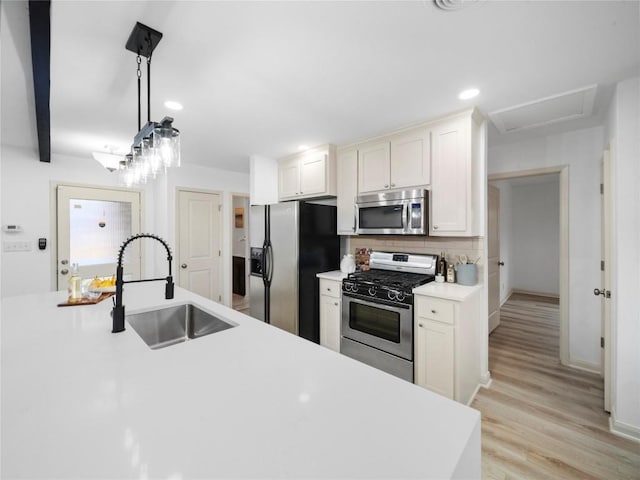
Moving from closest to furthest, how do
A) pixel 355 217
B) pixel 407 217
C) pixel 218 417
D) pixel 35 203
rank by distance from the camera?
pixel 218 417 → pixel 407 217 → pixel 355 217 → pixel 35 203

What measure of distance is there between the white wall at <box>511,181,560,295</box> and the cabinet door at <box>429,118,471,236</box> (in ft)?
15.3

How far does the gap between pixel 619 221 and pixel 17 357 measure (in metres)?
3.33

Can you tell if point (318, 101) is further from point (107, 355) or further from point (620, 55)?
point (107, 355)

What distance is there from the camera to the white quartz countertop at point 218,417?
0.58 meters

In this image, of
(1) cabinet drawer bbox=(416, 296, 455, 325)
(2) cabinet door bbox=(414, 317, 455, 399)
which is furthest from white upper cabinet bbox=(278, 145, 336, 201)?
(2) cabinet door bbox=(414, 317, 455, 399)

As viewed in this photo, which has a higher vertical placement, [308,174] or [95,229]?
[308,174]

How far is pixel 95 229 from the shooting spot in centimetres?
377

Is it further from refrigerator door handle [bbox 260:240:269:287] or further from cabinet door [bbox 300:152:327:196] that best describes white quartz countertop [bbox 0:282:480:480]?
cabinet door [bbox 300:152:327:196]

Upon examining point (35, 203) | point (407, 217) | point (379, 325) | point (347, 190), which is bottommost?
point (379, 325)

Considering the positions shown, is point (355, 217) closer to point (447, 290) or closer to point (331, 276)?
point (331, 276)

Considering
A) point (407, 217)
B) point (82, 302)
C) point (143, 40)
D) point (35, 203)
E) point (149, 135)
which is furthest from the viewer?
point (35, 203)

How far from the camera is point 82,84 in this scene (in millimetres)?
1896

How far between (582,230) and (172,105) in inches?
158

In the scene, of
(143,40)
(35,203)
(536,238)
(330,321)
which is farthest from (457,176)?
(536,238)
